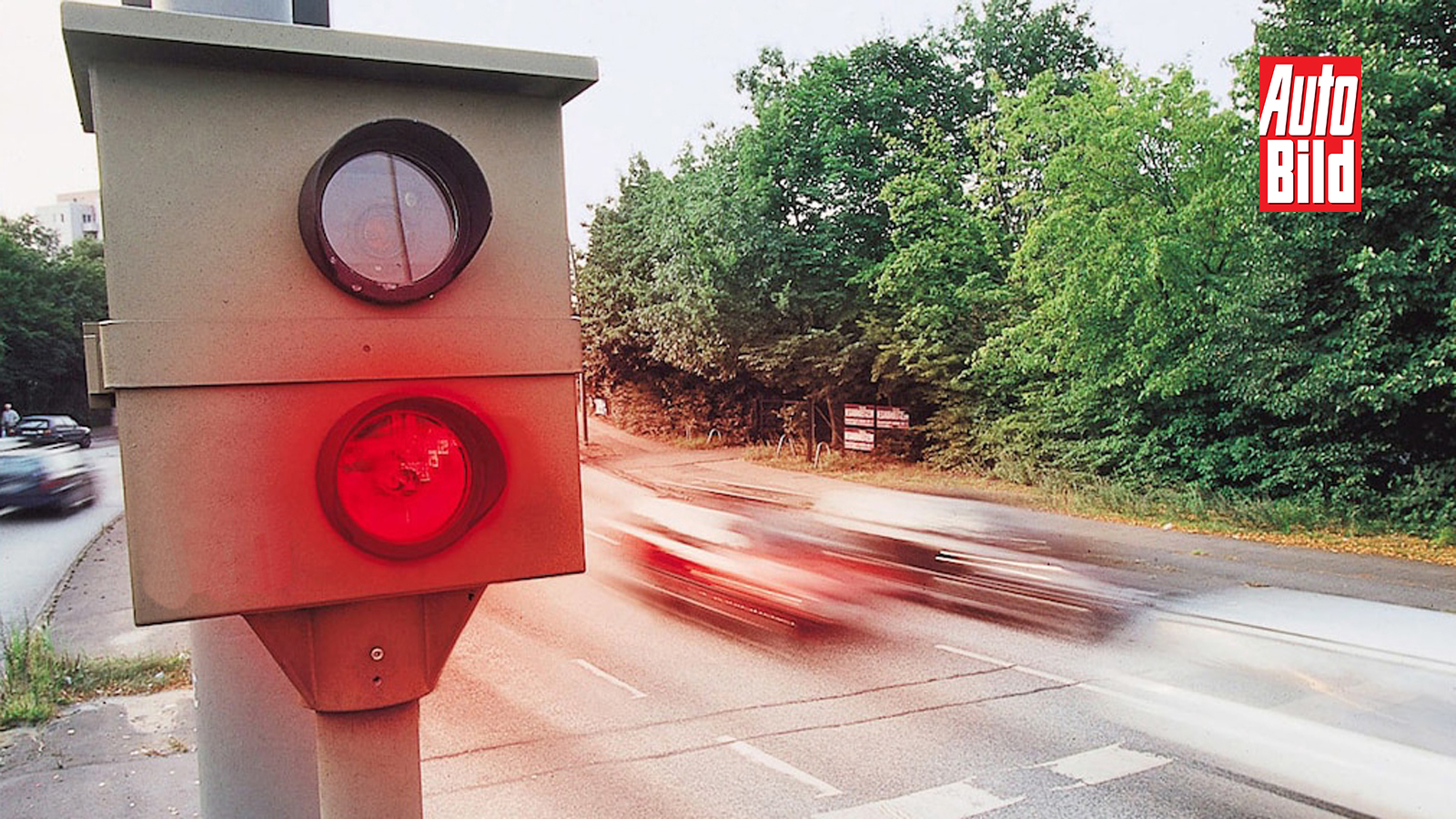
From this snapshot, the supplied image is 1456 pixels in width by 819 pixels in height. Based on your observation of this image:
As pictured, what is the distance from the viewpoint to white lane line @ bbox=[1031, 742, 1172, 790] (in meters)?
5.97

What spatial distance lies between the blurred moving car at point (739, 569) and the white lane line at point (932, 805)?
4018 millimetres

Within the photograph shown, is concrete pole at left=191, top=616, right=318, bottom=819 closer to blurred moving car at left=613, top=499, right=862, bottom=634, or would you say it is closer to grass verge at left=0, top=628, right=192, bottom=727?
grass verge at left=0, top=628, right=192, bottom=727

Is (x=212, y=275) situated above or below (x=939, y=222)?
below

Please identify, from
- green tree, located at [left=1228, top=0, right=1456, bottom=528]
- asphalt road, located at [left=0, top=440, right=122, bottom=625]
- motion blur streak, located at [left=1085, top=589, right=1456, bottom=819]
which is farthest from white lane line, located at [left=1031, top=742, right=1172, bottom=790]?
green tree, located at [left=1228, top=0, right=1456, bottom=528]

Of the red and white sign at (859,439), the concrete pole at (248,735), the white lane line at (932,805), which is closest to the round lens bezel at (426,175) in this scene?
the concrete pole at (248,735)

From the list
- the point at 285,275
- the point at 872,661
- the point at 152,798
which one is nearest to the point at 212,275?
the point at 285,275

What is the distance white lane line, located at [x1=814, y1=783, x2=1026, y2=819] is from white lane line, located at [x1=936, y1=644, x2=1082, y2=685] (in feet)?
7.64

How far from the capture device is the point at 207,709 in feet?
4.80

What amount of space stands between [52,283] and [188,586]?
5.40 metres

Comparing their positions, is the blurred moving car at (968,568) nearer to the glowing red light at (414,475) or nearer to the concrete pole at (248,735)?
the concrete pole at (248,735)

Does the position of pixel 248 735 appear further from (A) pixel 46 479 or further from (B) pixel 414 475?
(A) pixel 46 479

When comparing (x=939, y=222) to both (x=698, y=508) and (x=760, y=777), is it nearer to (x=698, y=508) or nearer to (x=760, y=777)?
(x=698, y=508)

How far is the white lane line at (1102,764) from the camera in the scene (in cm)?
597

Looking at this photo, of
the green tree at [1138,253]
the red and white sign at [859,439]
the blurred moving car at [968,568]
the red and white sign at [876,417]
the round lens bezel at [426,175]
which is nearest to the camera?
the round lens bezel at [426,175]
